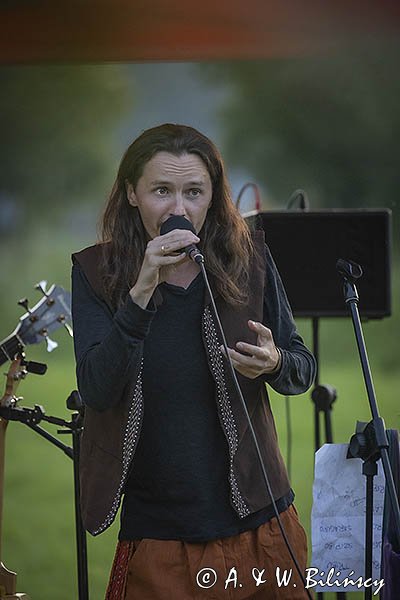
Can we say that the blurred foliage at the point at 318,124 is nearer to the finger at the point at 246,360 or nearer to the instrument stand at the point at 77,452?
the instrument stand at the point at 77,452

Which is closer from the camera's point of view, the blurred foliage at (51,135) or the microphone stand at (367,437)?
the microphone stand at (367,437)

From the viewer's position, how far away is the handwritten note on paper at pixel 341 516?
218 centimetres

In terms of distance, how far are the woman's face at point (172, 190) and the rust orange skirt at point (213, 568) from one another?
0.61 m

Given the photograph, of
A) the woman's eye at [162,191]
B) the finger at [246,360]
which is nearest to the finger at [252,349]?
the finger at [246,360]

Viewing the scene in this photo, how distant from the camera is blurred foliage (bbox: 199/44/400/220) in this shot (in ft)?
12.6

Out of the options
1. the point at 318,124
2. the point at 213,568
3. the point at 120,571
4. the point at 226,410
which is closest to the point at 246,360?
the point at 226,410

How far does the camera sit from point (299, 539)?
210 cm

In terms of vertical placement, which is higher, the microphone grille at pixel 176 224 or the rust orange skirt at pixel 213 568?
the microphone grille at pixel 176 224

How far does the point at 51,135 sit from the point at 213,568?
226 centimetres

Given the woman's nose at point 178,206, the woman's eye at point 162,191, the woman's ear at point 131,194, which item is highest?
the woman's ear at point 131,194

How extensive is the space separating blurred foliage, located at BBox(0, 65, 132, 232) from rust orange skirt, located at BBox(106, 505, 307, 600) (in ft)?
6.60

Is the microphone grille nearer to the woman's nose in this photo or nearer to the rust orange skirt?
the woman's nose

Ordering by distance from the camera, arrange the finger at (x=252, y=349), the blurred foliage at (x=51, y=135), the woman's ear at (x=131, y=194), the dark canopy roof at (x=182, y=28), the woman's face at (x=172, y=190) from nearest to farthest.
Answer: the finger at (x=252, y=349), the woman's face at (x=172, y=190), the woman's ear at (x=131, y=194), the dark canopy roof at (x=182, y=28), the blurred foliage at (x=51, y=135)

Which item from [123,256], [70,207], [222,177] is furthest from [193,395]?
[70,207]
